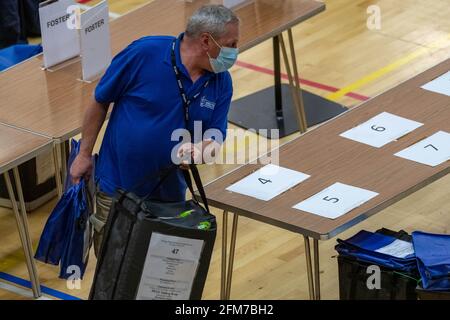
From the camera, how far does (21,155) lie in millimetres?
6422

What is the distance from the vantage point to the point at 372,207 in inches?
230

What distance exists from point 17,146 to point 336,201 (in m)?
1.68

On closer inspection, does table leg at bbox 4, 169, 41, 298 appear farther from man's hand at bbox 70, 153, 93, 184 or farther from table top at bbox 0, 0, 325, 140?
man's hand at bbox 70, 153, 93, 184

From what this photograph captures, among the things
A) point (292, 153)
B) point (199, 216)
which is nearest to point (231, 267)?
point (292, 153)

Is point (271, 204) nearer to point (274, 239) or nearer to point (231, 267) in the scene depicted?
point (231, 267)

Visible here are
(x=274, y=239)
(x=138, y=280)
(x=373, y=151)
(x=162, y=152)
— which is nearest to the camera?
(x=138, y=280)

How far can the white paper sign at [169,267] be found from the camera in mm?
5305

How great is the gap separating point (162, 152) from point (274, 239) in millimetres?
1796

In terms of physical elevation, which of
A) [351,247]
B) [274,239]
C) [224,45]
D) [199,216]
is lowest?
[274,239]

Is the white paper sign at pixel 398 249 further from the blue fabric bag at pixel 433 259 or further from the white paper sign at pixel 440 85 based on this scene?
the white paper sign at pixel 440 85

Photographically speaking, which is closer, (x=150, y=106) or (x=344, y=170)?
(x=150, y=106)

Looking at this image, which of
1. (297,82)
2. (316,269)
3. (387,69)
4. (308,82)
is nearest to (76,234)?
(316,269)

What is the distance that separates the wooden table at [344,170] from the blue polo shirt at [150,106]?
36cm

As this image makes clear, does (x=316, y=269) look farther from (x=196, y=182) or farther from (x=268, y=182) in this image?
(x=196, y=182)
